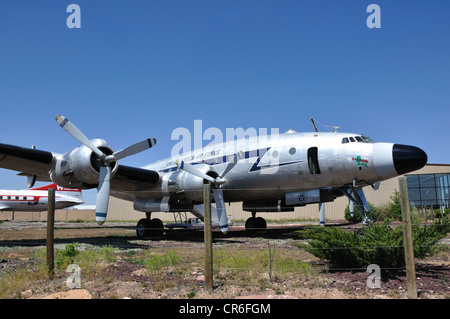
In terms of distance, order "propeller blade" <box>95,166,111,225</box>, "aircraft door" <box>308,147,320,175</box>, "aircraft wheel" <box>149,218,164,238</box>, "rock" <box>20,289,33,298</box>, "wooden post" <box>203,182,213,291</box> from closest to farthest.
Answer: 1. "rock" <box>20,289,33,298</box>
2. "wooden post" <box>203,182,213,291</box>
3. "propeller blade" <box>95,166,111,225</box>
4. "aircraft door" <box>308,147,320,175</box>
5. "aircraft wheel" <box>149,218,164,238</box>

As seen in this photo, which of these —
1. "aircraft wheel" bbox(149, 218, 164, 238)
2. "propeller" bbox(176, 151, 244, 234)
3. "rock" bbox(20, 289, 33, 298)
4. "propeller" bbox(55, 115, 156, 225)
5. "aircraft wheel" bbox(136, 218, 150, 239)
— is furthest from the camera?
"aircraft wheel" bbox(149, 218, 164, 238)

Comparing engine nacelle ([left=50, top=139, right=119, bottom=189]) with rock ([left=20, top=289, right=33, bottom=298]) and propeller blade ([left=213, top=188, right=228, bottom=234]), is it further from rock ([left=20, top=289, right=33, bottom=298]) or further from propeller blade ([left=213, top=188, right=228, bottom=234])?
rock ([left=20, top=289, right=33, bottom=298])

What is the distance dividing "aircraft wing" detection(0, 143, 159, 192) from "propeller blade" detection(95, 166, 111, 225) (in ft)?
5.28

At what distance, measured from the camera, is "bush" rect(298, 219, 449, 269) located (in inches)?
241

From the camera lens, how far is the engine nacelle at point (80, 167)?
11656mm

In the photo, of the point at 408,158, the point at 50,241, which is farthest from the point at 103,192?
the point at 408,158

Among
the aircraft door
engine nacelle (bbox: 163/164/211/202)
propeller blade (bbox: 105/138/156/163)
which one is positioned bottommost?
engine nacelle (bbox: 163/164/211/202)

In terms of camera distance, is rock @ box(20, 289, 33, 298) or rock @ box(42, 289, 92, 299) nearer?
rock @ box(42, 289, 92, 299)

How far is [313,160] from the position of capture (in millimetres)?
12391

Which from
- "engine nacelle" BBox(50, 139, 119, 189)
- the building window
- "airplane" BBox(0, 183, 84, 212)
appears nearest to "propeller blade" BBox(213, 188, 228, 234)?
"engine nacelle" BBox(50, 139, 119, 189)

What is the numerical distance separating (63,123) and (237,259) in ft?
25.8

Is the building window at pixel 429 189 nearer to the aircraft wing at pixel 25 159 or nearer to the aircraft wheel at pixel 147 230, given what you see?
the aircraft wheel at pixel 147 230
